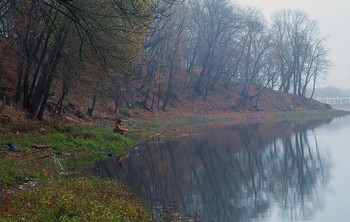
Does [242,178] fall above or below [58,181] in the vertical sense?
below

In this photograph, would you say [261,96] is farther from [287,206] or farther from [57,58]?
[287,206]

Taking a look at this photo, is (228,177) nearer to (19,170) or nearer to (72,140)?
(19,170)

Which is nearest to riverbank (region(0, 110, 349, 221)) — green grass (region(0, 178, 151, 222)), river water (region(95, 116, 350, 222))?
green grass (region(0, 178, 151, 222))

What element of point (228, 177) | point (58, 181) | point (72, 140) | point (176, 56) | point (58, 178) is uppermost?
point (176, 56)

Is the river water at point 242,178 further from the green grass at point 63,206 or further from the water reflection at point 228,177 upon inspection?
the green grass at point 63,206

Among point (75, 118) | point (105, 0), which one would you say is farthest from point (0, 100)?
point (105, 0)

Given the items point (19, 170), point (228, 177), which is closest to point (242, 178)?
point (228, 177)

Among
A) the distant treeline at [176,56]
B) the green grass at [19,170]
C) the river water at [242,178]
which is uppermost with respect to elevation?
the distant treeline at [176,56]

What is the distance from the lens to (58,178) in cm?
1202

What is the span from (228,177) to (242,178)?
502 millimetres

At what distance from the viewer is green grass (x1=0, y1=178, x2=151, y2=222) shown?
7199 mm

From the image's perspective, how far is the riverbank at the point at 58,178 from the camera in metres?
7.58

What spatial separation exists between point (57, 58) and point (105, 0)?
4.12m

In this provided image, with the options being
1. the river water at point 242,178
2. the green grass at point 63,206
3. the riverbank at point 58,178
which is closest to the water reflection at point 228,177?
the river water at point 242,178
